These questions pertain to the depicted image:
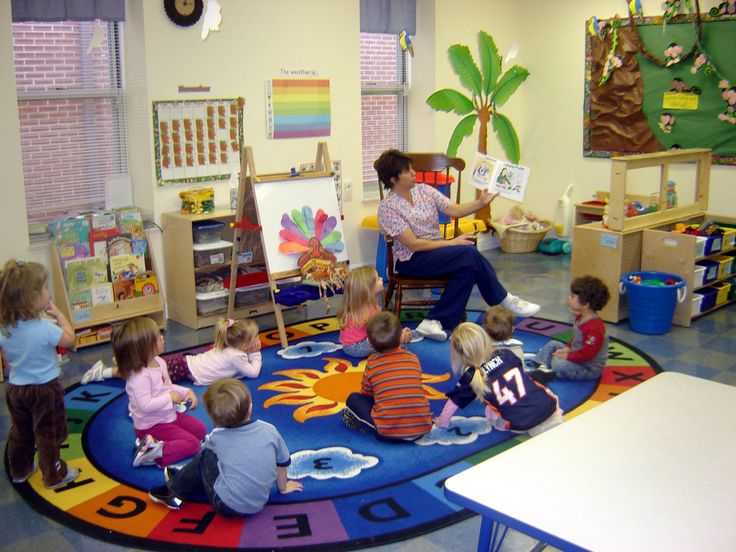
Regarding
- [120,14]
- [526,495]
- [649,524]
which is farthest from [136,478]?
[120,14]

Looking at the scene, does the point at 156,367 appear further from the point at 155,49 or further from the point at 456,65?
the point at 456,65

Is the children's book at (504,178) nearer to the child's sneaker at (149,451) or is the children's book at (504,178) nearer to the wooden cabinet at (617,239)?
the wooden cabinet at (617,239)

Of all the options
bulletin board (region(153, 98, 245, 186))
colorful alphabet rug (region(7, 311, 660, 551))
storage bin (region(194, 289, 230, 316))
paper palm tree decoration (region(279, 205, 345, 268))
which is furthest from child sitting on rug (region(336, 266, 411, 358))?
bulletin board (region(153, 98, 245, 186))

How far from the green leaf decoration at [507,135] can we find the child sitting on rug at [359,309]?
3360 millimetres

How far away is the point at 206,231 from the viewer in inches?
211

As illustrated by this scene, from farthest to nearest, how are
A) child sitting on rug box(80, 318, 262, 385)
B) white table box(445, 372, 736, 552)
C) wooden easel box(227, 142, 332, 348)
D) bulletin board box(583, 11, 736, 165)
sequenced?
1. bulletin board box(583, 11, 736, 165)
2. wooden easel box(227, 142, 332, 348)
3. child sitting on rug box(80, 318, 262, 385)
4. white table box(445, 372, 736, 552)

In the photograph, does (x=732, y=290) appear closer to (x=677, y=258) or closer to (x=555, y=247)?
(x=677, y=258)

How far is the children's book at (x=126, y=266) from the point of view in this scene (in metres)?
5.09

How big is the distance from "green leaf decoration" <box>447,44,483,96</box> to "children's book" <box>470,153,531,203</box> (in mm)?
1977

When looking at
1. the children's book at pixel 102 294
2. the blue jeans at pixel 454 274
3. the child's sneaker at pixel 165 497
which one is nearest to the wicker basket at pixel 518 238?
the blue jeans at pixel 454 274

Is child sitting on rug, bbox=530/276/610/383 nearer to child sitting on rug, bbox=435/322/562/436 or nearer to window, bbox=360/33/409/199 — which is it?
child sitting on rug, bbox=435/322/562/436

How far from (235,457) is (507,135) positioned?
535 cm

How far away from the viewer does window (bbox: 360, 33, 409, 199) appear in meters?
7.00

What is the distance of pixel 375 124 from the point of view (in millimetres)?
7137
